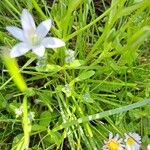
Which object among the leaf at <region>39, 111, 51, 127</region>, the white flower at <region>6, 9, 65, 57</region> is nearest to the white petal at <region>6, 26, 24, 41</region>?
the white flower at <region>6, 9, 65, 57</region>

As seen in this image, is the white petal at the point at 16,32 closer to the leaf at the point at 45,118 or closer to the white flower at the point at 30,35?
the white flower at the point at 30,35

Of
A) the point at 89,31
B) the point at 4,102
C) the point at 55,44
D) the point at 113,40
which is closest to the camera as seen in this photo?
the point at 55,44

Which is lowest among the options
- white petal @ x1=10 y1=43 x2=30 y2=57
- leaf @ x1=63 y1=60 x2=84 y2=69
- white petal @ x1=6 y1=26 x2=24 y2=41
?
leaf @ x1=63 y1=60 x2=84 y2=69

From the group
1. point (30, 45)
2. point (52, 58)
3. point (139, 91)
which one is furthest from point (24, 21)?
point (139, 91)

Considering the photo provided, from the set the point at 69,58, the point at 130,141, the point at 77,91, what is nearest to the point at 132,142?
the point at 130,141

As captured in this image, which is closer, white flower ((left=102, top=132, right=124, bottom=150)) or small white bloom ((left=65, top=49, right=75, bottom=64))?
small white bloom ((left=65, top=49, right=75, bottom=64))

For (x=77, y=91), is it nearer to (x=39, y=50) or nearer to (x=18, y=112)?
(x=18, y=112)

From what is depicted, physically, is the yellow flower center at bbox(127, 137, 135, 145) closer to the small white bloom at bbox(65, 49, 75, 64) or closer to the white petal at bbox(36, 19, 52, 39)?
the small white bloom at bbox(65, 49, 75, 64)

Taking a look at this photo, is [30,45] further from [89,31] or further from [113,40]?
[89,31]
